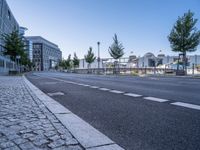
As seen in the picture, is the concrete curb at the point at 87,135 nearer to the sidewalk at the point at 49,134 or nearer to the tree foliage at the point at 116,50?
the sidewalk at the point at 49,134

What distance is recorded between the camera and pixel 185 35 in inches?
1156

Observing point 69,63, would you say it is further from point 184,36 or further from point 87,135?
point 87,135

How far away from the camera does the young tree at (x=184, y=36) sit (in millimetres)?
29016

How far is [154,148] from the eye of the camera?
2799mm

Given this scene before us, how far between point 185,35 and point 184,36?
19 centimetres

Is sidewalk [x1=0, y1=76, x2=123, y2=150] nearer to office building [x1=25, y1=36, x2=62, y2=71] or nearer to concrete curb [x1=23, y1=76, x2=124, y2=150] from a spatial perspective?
concrete curb [x1=23, y1=76, x2=124, y2=150]

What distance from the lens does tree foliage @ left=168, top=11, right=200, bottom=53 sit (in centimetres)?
2902

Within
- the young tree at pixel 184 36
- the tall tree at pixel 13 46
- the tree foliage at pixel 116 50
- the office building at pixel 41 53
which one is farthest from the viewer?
the office building at pixel 41 53

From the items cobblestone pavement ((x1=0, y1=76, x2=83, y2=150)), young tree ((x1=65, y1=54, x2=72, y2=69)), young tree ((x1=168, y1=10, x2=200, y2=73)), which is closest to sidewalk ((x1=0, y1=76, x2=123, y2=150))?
cobblestone pavement ((x1=0, y1=76, x2=83, y2=150))

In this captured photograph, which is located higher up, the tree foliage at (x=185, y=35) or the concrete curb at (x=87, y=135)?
the tree foliage at (x=185, y=35)

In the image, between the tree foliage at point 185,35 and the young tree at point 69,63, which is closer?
the tree foliage at point 185,35

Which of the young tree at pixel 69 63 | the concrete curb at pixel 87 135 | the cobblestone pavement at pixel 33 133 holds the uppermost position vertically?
the young tree at pixel 69 63

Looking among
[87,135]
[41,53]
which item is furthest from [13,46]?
[41,53]

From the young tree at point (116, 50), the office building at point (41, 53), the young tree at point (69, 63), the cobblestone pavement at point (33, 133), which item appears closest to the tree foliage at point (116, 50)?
the young tree at point (116, 50)
